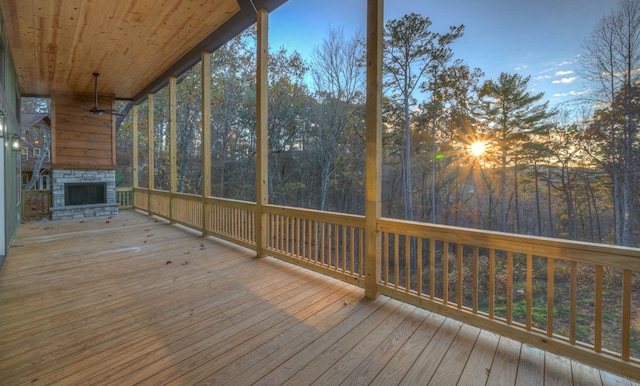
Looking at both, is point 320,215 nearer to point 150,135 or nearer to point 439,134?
point 150,135

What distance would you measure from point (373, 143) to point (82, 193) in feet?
28.6

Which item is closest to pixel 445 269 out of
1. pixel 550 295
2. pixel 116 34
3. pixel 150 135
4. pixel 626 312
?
pixel 550 295

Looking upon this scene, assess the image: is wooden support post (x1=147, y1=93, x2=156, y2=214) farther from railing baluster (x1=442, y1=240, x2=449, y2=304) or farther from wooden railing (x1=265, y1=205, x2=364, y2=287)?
railing baluster (x1=442, y1=240, x2=449, y2=304)

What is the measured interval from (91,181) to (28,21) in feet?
16.2

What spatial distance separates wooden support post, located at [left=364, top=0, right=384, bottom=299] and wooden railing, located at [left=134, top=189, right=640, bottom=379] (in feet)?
0.32

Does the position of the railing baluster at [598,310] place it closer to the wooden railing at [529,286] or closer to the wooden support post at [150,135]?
the wooden railing at [529,286]

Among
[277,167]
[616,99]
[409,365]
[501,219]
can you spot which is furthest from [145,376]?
[501,219]

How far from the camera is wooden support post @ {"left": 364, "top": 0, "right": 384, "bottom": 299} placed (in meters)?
2.64

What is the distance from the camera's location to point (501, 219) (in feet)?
32.7

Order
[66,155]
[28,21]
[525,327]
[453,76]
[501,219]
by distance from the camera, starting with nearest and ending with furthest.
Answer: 1. [525,327]
2. [28,21]
3. [66,155]
4. [453,76]
5. [501,219]

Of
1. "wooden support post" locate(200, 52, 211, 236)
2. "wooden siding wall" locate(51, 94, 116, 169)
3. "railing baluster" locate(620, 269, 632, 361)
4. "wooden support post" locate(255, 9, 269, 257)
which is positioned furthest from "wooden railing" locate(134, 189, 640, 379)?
"wooden siding wall" locate(51, 94, 116, 169)

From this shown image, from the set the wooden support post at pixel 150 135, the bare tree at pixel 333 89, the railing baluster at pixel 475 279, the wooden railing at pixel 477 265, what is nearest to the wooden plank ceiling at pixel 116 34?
the wooden support post at pixel 150 135

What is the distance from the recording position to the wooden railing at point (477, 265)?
1.67m

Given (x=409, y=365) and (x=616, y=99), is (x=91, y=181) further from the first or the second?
(x=616, y=99)
